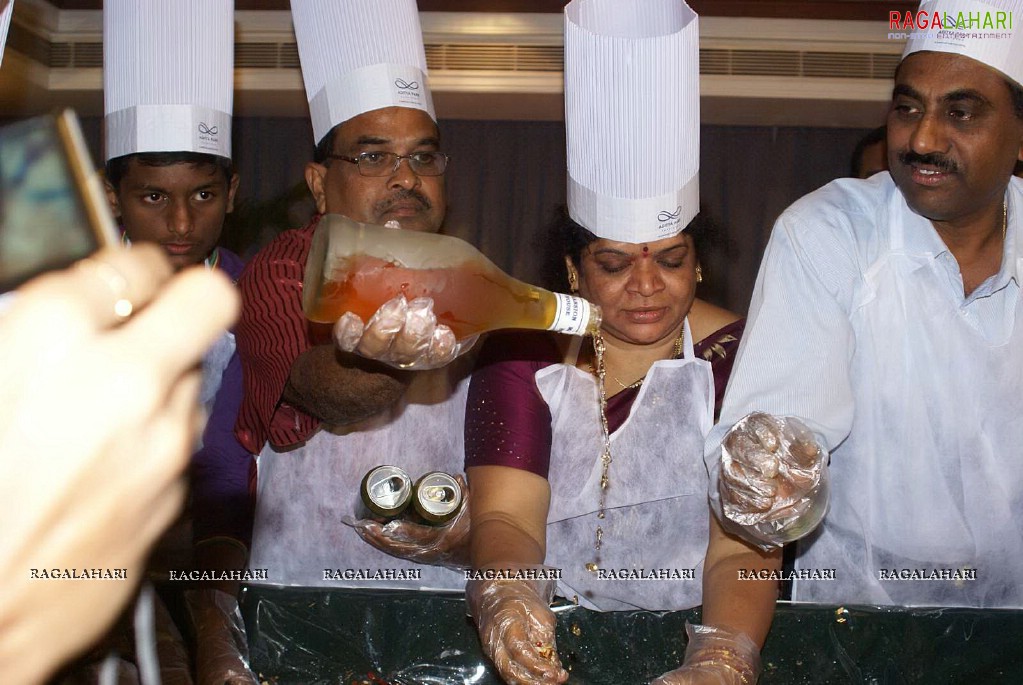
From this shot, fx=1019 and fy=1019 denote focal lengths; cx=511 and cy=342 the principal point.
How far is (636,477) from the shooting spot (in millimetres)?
1884

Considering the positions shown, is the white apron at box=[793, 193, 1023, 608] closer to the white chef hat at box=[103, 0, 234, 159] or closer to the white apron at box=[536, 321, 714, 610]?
the white apron at box=[536, 321, 714, 610]

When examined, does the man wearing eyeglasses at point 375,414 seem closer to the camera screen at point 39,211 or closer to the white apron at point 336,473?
the white apron at point 336,473

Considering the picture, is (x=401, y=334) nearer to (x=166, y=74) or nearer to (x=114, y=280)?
(x=114, y=280)

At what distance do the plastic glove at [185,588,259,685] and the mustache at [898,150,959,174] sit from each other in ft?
4.29

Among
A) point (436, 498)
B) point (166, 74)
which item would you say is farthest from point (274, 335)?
point (166, 74)

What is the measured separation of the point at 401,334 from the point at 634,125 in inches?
28.6

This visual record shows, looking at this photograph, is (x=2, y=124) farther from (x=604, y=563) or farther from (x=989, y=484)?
(x=989, y=484)

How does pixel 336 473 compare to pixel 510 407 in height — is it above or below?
below

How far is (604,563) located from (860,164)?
1.56m

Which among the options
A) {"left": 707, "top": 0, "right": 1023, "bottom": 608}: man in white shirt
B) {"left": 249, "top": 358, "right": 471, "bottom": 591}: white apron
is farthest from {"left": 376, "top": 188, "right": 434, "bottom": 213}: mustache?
{"left": 707, "top": 0, "right": 1023, "bottom": 608}: man in white shirt

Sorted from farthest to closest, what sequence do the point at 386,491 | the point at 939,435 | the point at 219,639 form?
1. the point at 939,435
2. the point at 386,491
3. the point at 219,639

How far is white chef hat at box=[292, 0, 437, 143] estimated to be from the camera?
6.89ft

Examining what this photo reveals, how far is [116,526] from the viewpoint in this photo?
0.38 m

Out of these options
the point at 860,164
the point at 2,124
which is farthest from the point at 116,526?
the point at 860,164
